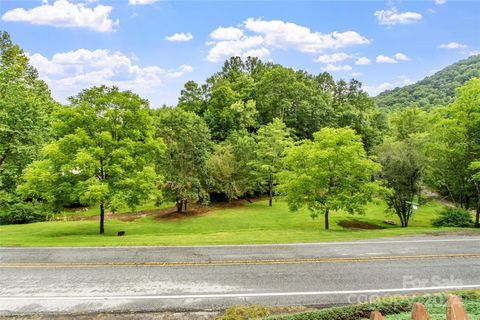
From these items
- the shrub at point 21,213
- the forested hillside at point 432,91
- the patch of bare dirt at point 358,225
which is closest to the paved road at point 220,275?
the patch of bare dirt at point 358,225

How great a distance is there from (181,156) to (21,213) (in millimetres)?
14824

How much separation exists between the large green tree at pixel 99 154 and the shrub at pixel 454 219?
70.5ft

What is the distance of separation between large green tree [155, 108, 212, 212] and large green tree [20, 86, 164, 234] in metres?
10.3

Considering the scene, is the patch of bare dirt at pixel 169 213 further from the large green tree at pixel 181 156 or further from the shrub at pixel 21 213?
the shrub at pixel 21 213

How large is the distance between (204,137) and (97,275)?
944 inches

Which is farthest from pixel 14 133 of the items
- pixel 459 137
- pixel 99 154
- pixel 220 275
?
pixel 459 137

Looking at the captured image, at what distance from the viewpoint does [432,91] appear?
364ft

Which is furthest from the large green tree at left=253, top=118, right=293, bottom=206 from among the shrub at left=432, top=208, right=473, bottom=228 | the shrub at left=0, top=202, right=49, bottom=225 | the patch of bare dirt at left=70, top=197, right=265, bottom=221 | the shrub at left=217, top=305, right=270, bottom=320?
the shrub at left=217, top=305, right=270, bottom=320

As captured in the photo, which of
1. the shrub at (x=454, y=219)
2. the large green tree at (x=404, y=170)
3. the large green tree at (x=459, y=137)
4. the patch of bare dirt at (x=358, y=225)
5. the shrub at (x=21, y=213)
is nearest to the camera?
the large green tree at (x=459, y=137)

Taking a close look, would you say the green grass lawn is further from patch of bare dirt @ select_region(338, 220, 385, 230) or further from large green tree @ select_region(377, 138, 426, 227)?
large green tree @ select_region(377, 138, 426, 227)

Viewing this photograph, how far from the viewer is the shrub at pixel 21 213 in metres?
29.1

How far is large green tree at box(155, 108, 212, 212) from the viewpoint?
107 ft

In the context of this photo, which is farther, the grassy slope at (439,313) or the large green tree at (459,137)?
the large green tree at (459,137)

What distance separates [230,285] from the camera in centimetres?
1144
